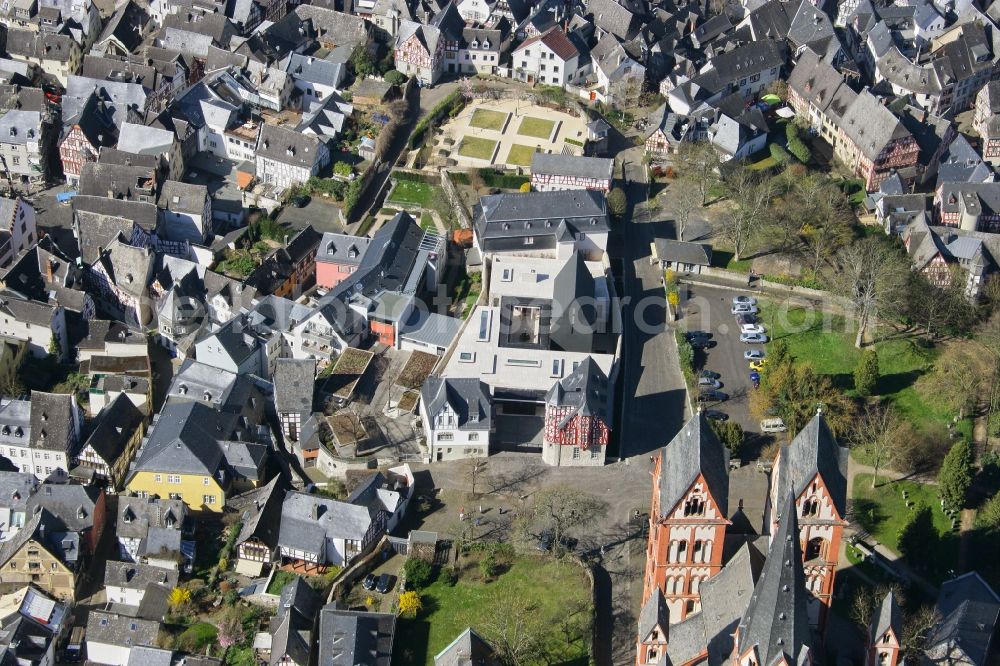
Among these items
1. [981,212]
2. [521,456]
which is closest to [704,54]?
[981,212]

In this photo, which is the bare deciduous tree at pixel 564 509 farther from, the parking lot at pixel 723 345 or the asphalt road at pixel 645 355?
the parking lot at pixel 723 345

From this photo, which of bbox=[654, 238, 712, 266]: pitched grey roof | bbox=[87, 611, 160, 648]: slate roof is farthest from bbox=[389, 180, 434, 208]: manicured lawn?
bbox=[87, 611, 160, 648]: slate roof

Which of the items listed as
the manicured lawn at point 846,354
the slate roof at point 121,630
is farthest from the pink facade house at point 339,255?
the slate roof at point 121,630

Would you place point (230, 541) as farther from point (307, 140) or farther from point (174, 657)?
point (307, 140)

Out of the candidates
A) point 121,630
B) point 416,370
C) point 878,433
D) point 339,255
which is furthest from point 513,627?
point 339,255

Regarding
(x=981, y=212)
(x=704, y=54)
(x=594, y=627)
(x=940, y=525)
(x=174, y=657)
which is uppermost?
(x=704, y=54)

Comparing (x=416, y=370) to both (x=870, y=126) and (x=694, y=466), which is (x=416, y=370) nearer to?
(x=694, y=466)

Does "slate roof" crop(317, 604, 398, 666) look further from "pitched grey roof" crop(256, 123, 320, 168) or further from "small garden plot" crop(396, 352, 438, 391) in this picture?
"pitched grey roof" crop(256, 123, 320, 168)
